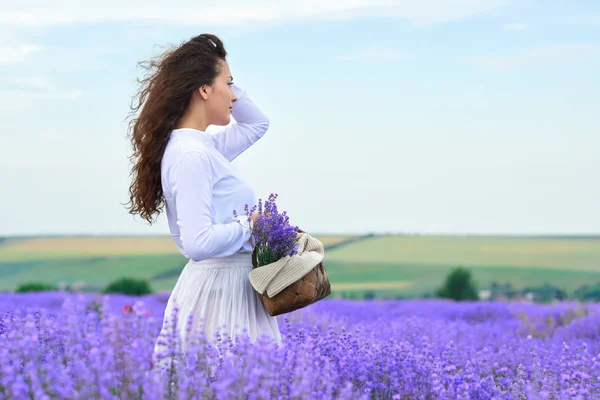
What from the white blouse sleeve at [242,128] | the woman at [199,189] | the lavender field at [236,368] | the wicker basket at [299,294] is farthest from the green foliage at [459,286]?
the wicker basket at [299,294]

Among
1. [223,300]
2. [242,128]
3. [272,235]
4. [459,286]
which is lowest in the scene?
[459,286]

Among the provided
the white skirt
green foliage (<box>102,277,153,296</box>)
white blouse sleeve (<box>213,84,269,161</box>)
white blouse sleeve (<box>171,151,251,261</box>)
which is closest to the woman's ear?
white blouse sleeve (<box>171,151,251,261</box>)

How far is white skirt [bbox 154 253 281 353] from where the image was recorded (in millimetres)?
3066

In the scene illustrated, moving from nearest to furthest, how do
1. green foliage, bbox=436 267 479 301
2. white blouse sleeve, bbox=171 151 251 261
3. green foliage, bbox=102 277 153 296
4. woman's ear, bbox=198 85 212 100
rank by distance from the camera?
white blouse sleeve, bbox=171 151 251 261, woman's ear, bbox=198 85 212 100, green foliage, bbox=436 267 479 301, green foliage, bbox=102 277 153 296

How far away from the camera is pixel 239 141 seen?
12.5 ft

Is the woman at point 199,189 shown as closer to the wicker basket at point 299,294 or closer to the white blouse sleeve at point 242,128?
the wicker basket at point 299,294

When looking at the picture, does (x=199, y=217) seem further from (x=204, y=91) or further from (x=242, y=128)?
(x=242, y=128)

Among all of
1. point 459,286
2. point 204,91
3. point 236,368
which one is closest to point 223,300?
point 236,368

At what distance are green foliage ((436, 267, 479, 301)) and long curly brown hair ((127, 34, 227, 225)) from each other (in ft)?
32.1

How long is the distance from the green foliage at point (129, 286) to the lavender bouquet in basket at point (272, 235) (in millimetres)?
11364

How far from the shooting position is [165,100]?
3.25 metres

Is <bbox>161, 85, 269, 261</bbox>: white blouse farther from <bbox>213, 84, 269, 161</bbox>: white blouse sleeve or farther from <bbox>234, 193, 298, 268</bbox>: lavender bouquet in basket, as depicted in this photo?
<bbox>213, 84, 269, 161</bbox>: white blouse sleeve

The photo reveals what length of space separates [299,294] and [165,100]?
3.51 ft

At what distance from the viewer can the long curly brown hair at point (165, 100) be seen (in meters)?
3.25
